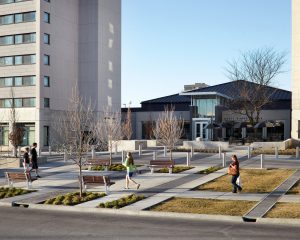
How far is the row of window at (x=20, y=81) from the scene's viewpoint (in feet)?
188

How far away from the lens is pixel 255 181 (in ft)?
77.5

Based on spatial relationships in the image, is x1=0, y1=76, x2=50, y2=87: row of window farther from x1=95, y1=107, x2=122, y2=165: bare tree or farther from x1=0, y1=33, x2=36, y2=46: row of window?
x1=95, y1=107, x2=122, y2=165: bare tree

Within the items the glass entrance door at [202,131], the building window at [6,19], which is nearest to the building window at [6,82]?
the building window at [6,19]

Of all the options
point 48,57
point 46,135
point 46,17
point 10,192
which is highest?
point 46,17

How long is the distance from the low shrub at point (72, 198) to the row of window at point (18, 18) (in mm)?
41550

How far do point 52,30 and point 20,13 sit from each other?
452 cm

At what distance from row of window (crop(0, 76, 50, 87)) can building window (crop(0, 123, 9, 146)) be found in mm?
5404

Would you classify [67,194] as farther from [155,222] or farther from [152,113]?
[152,113]

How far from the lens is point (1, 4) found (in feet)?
194

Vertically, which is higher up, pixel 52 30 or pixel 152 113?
pixel 52 30

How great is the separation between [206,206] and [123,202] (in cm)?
330


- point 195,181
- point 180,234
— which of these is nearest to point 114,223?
point 180,234

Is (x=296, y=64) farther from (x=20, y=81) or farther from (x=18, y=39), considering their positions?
(x=18, y=39)

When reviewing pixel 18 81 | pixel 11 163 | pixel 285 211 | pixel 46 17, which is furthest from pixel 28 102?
pixel 285 211
